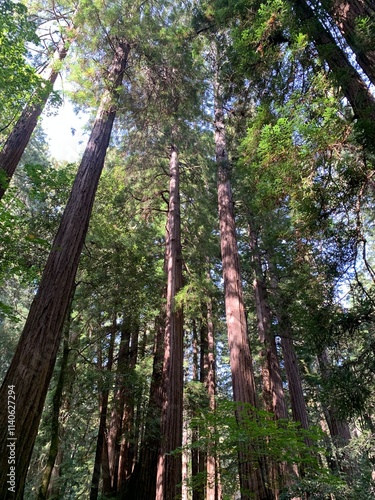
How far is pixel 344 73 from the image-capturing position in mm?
4176

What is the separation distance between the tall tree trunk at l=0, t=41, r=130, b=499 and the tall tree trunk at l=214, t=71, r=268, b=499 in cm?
273

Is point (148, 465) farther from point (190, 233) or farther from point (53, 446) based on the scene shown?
point (190, 233)

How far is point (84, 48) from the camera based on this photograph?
7754 mm

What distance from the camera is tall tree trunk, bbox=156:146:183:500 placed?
5.96 m

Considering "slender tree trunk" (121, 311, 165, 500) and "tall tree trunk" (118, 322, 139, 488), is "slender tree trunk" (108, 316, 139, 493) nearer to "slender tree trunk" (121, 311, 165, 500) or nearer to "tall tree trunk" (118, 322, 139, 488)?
"tall tree trunk" (118, 322, 139, 488)

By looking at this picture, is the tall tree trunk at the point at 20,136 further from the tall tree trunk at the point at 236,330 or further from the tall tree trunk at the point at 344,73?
the tall tree trunk at the point at 344,73

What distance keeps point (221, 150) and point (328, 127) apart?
4.48 meters

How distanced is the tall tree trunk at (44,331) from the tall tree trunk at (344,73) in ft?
14.5

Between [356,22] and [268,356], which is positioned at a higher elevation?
[356,22]

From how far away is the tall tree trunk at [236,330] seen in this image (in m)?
4.42

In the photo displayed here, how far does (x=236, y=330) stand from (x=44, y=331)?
139 inches

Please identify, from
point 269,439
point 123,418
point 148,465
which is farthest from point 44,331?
point 123,418

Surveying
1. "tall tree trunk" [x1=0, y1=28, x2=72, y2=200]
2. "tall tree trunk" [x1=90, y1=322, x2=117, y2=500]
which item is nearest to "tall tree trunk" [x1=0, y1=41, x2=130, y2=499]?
"tall tree trunk" [x1=0, y1=28, x2=72, y2=200]

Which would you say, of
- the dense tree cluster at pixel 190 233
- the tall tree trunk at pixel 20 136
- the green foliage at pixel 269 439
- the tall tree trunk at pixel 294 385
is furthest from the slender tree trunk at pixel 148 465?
the tall tree trunk at pixel 20 136
